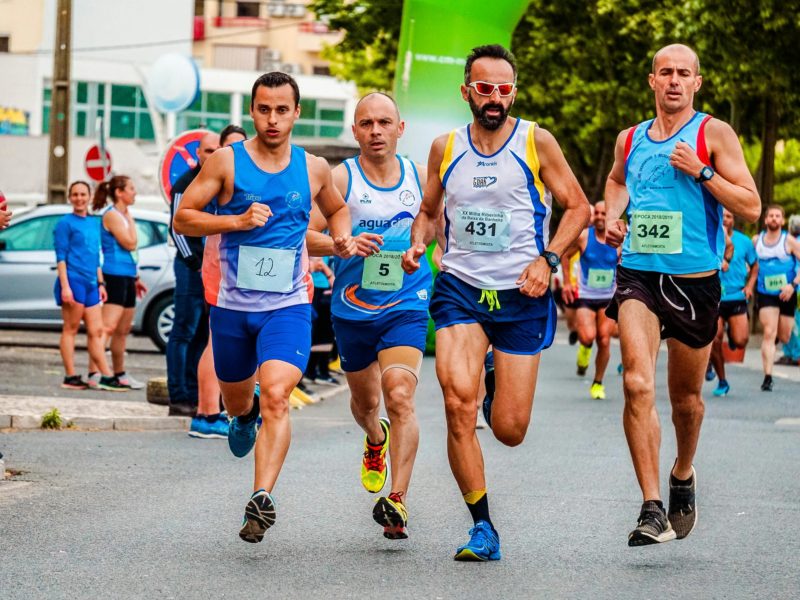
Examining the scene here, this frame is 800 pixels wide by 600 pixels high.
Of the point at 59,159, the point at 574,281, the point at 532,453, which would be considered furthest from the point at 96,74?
the point at 532,453

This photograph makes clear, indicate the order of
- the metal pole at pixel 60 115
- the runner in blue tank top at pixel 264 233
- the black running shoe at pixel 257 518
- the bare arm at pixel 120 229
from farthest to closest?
the metal pole at pixel 60 115 → the bare arm at pixel 120 229 → the runner in blue tank top at pixel 264 233 → the black running shoe at pixel 257 518

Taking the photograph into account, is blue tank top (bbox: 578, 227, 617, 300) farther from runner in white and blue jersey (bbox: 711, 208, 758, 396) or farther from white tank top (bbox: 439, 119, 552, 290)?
white tank top (bbox: 439, 119, 552, 290)

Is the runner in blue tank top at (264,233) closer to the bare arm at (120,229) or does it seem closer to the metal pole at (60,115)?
the bare arm at (120,229)

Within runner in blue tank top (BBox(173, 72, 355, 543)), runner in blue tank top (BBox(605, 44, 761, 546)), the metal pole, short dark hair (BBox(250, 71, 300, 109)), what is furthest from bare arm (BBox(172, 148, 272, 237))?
the metal pole

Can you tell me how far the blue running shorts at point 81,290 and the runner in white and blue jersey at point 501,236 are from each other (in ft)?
28.5

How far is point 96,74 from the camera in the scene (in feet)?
237

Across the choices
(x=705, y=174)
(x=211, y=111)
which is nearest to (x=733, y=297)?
(x=705, y=174)

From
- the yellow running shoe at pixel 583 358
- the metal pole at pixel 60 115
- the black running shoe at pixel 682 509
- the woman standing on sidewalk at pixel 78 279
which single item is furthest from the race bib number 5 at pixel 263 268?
the metal pole at pixel 60 115

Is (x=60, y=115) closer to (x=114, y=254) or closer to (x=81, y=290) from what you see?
(x=114, y=254)

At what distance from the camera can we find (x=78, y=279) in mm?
15555

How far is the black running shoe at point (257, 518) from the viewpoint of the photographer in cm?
673

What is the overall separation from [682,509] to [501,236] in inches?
57.6

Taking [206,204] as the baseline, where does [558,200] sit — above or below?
above

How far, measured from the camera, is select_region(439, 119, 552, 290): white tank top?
7.30 metres
